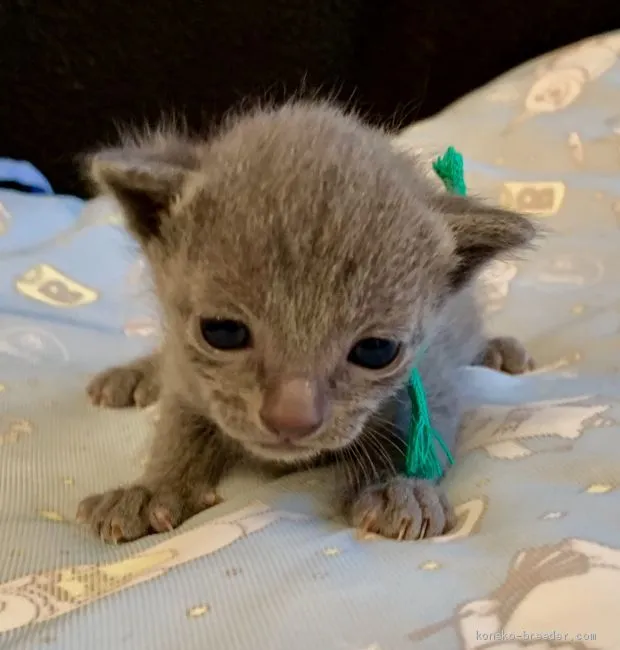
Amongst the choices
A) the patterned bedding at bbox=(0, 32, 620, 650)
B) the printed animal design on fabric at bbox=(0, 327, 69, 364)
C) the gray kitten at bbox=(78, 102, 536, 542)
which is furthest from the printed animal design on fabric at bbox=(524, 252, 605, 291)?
the printed animal design on fabric at bbox=(0, 327, 69, 364)

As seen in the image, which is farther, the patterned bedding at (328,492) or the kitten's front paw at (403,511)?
the kitten's front paw at (403,511)

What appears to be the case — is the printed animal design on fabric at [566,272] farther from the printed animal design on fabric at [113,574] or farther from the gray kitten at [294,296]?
the printed animal design on fabric at [113,574]

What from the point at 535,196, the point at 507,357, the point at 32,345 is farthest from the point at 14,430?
the point at 535,196

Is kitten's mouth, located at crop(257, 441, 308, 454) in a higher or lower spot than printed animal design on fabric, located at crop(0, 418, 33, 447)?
higher

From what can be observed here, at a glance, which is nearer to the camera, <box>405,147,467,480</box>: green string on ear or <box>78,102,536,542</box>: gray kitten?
<box>78,102,536,542</box>: gray kitten

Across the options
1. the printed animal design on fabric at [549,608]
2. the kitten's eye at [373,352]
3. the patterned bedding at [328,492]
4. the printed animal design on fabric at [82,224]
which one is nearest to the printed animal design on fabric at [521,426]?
the patterned bedding at [328,492]

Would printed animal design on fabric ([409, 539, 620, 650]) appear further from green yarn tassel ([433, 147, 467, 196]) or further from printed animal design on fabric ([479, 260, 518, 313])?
printed animal design on fabric ([479, 260, 518, 313])

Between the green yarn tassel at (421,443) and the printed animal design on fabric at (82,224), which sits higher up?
the green yarn tassel at (421,443)
